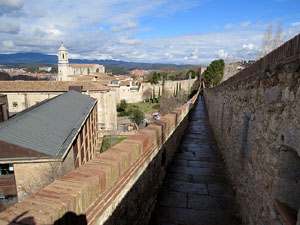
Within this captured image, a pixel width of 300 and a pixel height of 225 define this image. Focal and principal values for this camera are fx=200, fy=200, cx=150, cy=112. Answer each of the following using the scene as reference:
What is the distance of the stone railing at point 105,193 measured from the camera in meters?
1.50

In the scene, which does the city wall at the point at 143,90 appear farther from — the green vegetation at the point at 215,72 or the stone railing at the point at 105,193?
the stone railing at the point at 105,193

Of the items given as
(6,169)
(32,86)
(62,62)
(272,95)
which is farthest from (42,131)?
(62,62)

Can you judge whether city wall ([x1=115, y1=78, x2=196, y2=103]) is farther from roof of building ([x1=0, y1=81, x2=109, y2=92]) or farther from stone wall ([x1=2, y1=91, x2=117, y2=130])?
roof of building ([x1=0, y1=81, x2=109, y2=92])

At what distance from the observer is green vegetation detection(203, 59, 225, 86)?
42.6 metres

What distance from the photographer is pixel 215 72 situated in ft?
143

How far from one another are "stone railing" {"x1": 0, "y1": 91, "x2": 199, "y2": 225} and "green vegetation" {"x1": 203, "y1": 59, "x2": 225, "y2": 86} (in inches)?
1649

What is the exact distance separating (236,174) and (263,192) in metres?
1.72

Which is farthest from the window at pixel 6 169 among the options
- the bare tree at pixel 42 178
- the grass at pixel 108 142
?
Result: the grass at pixel 108 142

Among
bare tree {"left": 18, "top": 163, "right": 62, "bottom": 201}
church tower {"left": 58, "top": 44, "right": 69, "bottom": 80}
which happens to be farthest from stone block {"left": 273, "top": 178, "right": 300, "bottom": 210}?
church tower {"left": 58, "top": 44, "right": 69, "bottom": 80}

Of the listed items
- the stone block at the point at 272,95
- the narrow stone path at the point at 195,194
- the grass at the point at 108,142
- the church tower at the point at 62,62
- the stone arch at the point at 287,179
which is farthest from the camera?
the church tower at the point at 62,62

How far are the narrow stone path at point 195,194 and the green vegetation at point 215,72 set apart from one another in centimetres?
3883

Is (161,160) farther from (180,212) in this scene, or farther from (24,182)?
(24,182)

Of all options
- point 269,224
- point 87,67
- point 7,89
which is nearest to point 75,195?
point 269,224

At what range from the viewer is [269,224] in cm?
222
